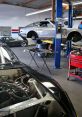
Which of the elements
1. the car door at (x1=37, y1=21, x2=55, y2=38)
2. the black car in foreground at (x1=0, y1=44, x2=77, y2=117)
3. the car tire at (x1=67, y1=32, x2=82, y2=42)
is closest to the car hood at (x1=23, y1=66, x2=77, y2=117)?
the black car in foreground at (x1=0, y1=44, x2=77, y2=117)

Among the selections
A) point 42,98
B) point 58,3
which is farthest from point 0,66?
point 58,3

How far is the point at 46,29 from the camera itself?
10.5 meters

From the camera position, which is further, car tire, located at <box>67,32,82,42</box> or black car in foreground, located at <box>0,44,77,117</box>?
car tire, located at <box>67,32,82,42</box>

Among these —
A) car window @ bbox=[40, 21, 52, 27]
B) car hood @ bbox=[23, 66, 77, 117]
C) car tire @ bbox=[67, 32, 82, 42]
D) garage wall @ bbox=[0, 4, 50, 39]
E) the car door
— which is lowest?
car hood @ bbox=[23, 66, 77, 117]

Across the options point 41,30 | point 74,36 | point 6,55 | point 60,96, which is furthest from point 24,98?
point 41,30

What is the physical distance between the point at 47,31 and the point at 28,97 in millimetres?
8376

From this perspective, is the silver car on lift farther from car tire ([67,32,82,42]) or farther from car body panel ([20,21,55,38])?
car tire ([67,32,82,42])

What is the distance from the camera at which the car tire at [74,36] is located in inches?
360

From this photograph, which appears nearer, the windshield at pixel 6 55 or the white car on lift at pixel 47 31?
the windshield at pixel 6 55

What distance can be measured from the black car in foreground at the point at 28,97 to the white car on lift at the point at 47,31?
5804 mm

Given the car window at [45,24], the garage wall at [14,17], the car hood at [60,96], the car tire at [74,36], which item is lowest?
the car hood at [60,96]

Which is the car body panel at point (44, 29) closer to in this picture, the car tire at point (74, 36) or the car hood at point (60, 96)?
the car tire at point (74, 36)

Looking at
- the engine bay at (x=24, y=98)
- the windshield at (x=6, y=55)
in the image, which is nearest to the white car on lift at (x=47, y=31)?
the windshield at (x=6, y=55)

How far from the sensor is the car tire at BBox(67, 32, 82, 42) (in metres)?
9.13
